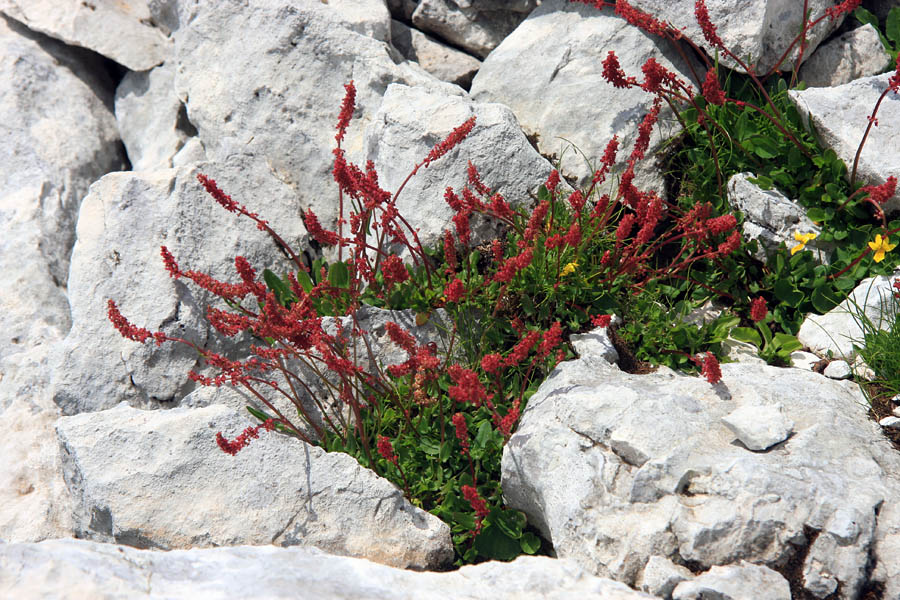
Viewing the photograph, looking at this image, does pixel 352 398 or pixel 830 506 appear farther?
pixel 352 398

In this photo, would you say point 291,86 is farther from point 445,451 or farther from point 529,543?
point 529,543

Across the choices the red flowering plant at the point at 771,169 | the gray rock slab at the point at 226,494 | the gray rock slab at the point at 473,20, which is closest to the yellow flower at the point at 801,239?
the red flowering plant at the point at 771,169

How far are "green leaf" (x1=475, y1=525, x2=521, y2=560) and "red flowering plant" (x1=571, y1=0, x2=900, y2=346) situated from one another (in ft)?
5.86

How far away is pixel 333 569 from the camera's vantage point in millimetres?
2504

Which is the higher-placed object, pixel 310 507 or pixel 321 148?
pixel 321 148

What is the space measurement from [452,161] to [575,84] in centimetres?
116

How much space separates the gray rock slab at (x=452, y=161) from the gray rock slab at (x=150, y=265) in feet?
2.79

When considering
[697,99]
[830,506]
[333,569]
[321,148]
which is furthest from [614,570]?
[321,148]

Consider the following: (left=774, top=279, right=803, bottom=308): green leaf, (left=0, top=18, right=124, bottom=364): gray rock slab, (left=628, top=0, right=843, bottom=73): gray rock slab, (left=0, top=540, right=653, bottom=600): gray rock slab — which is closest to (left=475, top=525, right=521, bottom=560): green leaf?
(left=0, top=540, right=653, bottom=600): gray rock slab

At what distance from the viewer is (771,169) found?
4.41 m

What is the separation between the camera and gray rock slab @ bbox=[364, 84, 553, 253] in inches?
174

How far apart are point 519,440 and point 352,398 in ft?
3.13

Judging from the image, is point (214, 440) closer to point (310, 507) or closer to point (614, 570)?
point (310, 507)

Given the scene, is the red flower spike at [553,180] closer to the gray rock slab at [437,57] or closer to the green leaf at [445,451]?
the green leaf at [445,451]
